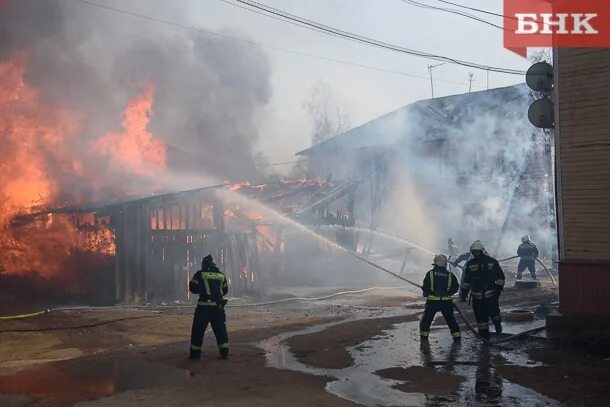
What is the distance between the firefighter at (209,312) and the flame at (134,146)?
12.8 meters

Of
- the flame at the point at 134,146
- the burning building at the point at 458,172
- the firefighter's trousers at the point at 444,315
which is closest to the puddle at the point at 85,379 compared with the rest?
the firefighter's trousers at the point at 444,315

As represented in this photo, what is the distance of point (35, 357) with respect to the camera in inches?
356

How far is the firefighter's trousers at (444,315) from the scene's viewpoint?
9719mm

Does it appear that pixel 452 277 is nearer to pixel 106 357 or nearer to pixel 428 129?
pixel 106 357

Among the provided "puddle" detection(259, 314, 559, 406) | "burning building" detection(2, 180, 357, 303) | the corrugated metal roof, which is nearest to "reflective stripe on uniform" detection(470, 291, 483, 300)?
"puddle" detection(259, 314, 559, 406)

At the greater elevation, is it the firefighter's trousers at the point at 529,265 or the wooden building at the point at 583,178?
the wooden building at the point at 583,178

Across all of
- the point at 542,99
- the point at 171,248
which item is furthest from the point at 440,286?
the point at 171,248

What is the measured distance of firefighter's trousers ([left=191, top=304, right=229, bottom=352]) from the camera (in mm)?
8695

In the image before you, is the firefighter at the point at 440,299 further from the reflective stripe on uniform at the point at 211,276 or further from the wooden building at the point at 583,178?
the reflective stripe on uniform at the point at 211,276

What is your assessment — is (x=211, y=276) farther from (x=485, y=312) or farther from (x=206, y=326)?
(x=485, y=312)

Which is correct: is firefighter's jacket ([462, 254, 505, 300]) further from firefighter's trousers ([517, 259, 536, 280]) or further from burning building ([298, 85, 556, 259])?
burning building ([298, 85, 556, 259])

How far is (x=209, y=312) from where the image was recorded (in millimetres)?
→ 8789

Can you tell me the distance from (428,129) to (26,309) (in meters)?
24.3

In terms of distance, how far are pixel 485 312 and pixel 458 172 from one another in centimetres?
2225
